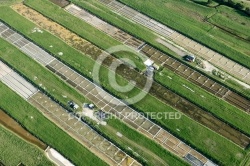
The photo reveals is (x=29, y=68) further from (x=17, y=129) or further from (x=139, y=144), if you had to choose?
(x=139, y=144)

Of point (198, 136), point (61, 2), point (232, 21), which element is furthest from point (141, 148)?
point (61, 2)

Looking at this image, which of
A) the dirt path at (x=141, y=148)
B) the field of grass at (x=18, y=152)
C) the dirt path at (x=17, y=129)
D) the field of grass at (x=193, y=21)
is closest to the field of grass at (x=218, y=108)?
the dirt path at (x=141, y=148)

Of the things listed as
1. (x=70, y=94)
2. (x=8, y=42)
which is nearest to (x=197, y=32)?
(x=70, y=94)

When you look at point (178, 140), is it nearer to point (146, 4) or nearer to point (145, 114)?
point (145, 114)

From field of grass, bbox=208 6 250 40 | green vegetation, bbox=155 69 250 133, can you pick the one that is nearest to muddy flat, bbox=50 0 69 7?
green vegetation, bbox=155 69 250 133

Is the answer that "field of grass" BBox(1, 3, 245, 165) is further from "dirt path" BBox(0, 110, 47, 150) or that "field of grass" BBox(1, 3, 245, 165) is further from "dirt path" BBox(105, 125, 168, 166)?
"dirt path" BBox(0, 110, 47, 150)

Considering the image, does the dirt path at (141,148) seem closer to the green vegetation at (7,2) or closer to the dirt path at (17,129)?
the dirt path at (17,129)
